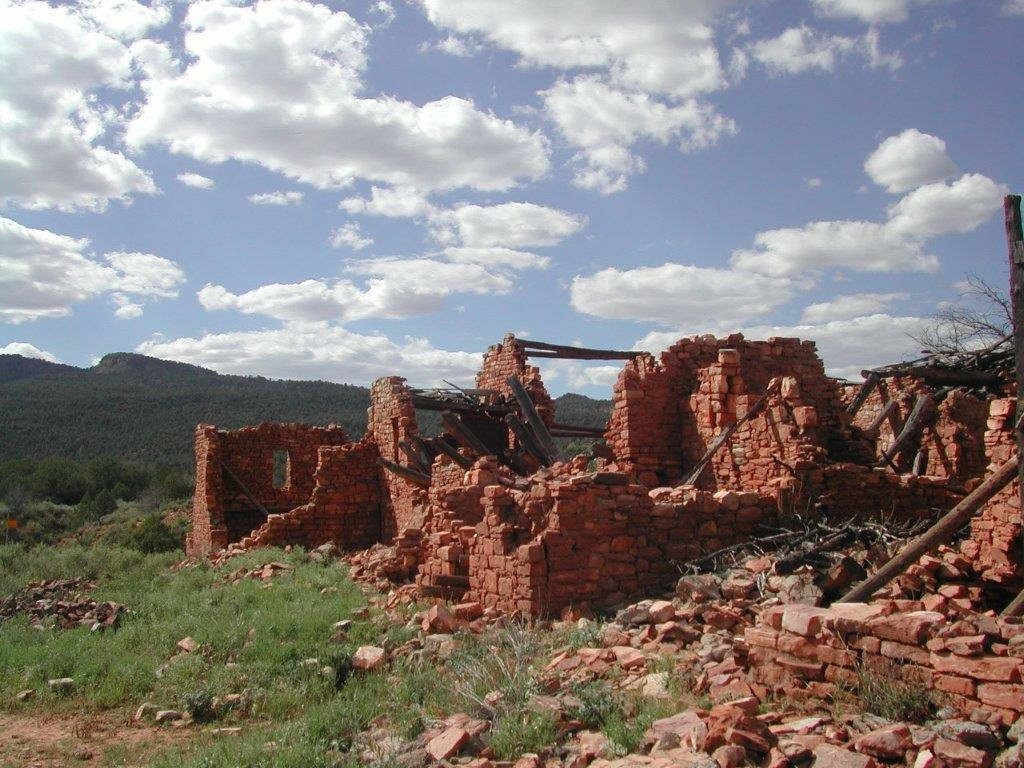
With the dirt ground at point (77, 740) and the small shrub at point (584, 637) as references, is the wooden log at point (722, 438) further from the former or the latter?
the dirt ground at point (77, 740)

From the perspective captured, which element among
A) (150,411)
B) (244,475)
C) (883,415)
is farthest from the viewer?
(150,411)

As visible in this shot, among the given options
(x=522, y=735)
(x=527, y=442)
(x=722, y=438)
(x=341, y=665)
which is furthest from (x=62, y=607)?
(x=722, y=438)

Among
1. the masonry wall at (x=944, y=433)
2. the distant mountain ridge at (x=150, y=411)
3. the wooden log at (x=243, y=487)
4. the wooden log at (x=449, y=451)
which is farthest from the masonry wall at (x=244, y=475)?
the distant mountain ridge at (x=150, y=411)

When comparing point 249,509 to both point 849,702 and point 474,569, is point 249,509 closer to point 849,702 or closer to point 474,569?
point 474,569

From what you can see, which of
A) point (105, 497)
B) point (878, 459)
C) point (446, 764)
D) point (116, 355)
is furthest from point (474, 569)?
point (116, 355)

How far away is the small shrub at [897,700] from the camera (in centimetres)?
470

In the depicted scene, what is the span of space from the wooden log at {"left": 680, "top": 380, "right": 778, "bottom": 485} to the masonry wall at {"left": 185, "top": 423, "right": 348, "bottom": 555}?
413 inches

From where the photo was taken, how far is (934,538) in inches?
249

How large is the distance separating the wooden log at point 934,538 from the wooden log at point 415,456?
10.0 m

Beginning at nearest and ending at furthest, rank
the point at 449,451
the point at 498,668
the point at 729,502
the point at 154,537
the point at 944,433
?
the point at 498,668, the point at 729,502, the point at 944,433, the point at 449,451, the point at 154,537

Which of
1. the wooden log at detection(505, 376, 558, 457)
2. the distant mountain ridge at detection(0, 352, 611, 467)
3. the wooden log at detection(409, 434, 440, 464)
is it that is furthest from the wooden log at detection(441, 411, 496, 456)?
the distant mountain ridge at detection(0, 352, 611, 467)

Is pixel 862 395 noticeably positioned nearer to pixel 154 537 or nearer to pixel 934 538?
pixel 934 538

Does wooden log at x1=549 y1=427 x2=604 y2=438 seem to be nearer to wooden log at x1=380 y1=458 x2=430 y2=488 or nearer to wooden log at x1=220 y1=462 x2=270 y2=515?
wooden log at x1=380 y1=458 x2=430 y2=488

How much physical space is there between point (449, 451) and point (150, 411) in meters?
37.8
